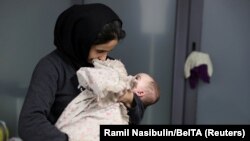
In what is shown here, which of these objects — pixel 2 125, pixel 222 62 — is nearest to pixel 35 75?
pixel 2 125

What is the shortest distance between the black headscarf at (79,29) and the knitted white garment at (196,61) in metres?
1.32

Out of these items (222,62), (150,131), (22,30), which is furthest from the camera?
(222,62)

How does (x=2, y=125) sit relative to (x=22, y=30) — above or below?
below

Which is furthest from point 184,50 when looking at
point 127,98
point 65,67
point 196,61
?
point 65,67

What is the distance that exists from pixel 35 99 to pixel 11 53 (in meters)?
1.36

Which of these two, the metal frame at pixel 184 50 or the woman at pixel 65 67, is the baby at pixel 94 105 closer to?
the woman at pixel 65 67

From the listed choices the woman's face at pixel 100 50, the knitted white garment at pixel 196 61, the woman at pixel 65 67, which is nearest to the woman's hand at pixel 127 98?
the woman at pixel 65 67

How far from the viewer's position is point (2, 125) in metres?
2.29

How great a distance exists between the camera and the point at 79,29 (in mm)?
1319

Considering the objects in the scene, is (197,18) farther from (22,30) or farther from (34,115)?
(34,115)

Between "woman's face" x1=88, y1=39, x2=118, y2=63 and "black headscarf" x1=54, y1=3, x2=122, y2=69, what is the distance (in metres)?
0.02

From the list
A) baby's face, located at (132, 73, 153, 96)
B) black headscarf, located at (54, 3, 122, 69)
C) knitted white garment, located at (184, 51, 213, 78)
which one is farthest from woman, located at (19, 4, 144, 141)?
knitted white garment, located at (184, 51, 213, 78)

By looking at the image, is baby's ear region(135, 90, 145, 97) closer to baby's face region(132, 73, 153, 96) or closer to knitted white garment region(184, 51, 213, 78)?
baby's face region(132, 73, 153, 96)

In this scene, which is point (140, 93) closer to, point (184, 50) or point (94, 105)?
point (94, 105)
